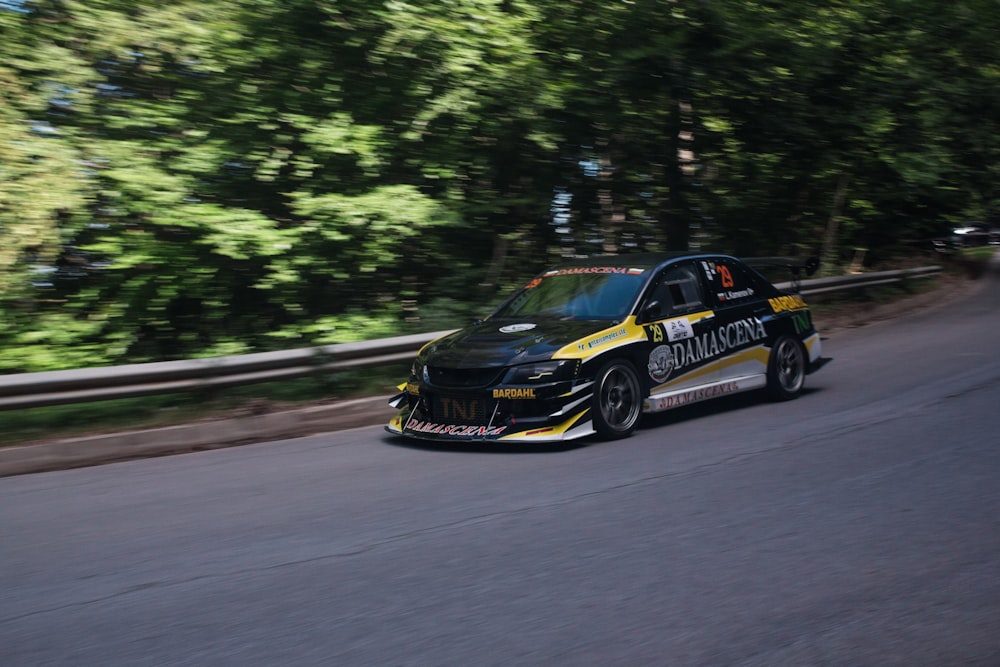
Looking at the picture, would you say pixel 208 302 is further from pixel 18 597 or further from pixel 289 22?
pixel 18 597

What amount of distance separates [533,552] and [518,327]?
3.80m

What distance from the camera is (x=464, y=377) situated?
8.23 metres

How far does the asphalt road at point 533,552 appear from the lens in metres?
4.08

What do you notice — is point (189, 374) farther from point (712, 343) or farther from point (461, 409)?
point (712, 343)

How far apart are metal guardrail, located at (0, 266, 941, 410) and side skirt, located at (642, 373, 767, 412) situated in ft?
10.1

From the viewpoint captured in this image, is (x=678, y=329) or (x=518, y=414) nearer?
(x=518, y=414)

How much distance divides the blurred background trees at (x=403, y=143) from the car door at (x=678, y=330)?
4.09 m

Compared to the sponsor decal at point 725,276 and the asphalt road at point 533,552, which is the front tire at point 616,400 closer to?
the asphalt road at point 533,552

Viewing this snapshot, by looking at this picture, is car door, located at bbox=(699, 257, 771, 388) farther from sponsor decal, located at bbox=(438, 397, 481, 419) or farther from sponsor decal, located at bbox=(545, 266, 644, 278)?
sponsor decal, located at bbox=(438, 397, 481, 419)

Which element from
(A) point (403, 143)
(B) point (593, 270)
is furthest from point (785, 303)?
(A) point (403, 143)

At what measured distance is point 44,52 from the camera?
1145cm

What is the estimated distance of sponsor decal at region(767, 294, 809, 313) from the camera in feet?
33.7

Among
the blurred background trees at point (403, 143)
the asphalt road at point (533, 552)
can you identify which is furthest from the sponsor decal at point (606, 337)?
the blurred background trees at point (403, 143)

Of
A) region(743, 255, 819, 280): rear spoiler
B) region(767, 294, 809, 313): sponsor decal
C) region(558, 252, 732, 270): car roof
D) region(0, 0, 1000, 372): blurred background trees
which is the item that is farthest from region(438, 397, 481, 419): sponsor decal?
region(0, 0, 1000, 372): blurred background trees
